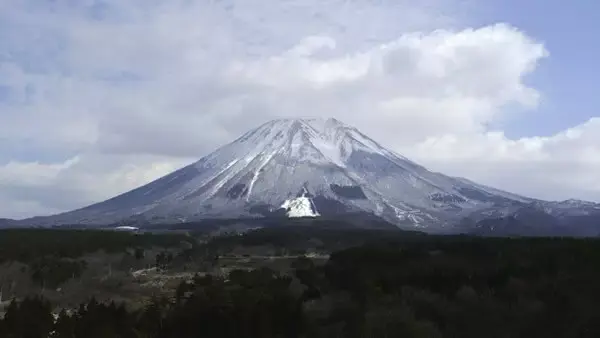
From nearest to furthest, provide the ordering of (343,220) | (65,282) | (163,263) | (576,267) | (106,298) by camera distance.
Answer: (576,267) → (106,298) → (65,282) → (163,263) → (343,220)

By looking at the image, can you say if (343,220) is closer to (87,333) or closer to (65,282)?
(65,282)

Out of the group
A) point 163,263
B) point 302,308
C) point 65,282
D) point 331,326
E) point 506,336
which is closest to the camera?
point 506,336

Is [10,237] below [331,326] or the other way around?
the other way around

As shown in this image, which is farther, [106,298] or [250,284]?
[106,298]

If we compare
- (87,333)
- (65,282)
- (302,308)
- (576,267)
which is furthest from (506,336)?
(65,282)

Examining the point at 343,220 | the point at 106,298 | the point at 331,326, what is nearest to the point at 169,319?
the point at 331,326

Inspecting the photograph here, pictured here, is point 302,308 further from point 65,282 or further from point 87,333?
point 65,282
